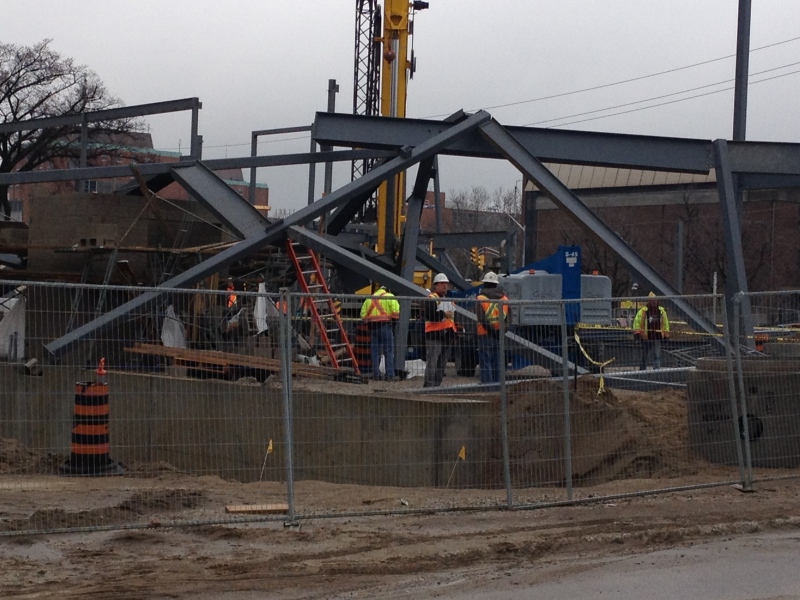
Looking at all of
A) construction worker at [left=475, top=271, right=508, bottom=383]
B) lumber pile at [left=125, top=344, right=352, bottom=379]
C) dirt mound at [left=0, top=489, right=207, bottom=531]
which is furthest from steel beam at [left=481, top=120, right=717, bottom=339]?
dirt mound at [left=0, top=489, right=207, bottom=531]

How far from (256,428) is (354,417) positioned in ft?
3.47

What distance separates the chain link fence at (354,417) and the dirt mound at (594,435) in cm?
2

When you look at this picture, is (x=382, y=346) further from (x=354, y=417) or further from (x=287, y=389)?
(x=287, y=389)

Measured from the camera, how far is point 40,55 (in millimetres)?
41312

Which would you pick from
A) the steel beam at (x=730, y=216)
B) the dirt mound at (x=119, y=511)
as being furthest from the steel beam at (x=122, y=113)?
the dirt mound at (x=119, y=511)

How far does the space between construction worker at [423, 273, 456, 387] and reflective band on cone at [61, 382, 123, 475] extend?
3177mm

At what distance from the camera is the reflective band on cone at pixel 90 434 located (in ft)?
31.3

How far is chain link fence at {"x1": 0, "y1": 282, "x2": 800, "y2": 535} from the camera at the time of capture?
9.07 m

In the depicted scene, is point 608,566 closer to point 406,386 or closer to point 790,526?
point 790,526

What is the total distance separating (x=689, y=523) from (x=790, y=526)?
85 centimetres

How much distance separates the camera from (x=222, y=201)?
18.1 meters

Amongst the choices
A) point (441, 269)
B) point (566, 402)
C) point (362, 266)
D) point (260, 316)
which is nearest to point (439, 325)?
point (566, 402)

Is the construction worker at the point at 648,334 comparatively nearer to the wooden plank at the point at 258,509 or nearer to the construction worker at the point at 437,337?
the construction worker at the point at 437,337

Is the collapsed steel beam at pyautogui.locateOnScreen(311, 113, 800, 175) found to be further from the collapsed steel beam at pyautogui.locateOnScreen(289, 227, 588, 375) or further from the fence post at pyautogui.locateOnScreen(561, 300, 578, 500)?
the fence post at pyautogui.locateOnScreen(561, 300, 578, 500)
